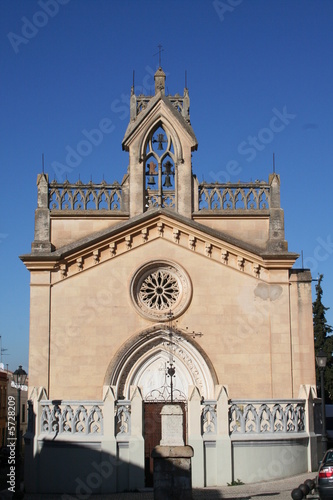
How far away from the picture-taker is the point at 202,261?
80.8 feet

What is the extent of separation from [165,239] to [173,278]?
136 centimetres

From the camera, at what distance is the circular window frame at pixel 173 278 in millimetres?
24172

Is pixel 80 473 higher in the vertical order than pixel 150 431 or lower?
lower

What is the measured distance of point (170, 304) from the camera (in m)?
24.5

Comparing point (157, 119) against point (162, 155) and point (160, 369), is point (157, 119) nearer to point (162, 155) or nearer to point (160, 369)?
point (162, 155)

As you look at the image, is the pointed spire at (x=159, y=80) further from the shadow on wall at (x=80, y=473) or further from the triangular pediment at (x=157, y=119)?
the shadow on wall at (x=80, y=473)

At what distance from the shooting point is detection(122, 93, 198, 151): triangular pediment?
1015 inches

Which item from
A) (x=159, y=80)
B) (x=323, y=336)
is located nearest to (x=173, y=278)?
(x=159, y=80)

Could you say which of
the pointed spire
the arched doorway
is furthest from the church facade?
the pointed spire

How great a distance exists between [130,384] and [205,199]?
271 inches

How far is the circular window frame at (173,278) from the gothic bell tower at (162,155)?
1932 mm

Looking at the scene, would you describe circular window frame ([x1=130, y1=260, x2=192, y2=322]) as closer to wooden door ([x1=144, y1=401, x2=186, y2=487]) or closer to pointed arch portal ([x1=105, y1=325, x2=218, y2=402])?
pointed arch portal ([x1=105, y1=325, x2=218, y2=402])

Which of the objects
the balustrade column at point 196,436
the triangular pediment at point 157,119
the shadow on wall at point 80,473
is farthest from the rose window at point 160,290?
the shadow on wall at point 80,473

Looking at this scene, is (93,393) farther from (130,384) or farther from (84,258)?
(84,258)
